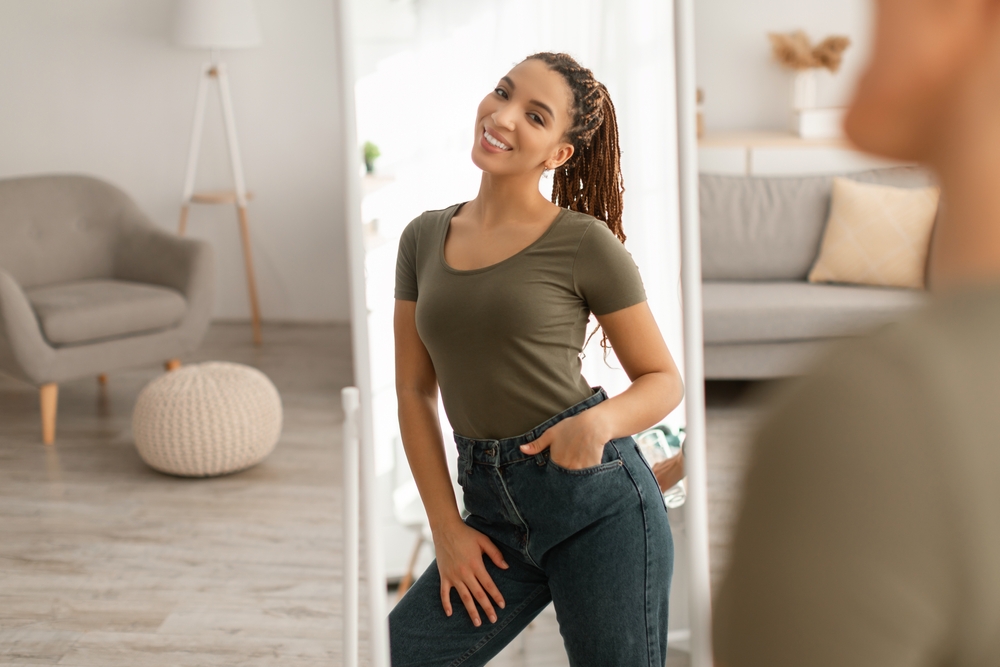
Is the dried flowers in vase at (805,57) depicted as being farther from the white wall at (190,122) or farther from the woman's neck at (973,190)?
the woman's neck at (973,190)

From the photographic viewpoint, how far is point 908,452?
0.29 meters

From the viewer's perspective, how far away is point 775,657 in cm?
31

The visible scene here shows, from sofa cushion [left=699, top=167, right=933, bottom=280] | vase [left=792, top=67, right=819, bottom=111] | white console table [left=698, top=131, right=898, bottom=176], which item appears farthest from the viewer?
vase [left=792, top=67, right=819, bottom=111]

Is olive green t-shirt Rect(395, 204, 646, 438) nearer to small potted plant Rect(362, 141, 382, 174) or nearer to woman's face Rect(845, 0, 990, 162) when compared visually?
small potted plant Rect(362, 141, 382, 174)

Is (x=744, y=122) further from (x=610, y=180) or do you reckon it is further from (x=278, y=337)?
(x=610, y=180)

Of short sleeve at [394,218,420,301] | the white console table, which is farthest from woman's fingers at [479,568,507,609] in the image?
the white console table

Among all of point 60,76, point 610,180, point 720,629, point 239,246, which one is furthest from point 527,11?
point 60,76

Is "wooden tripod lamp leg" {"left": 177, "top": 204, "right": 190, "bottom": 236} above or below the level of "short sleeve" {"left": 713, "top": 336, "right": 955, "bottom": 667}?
below

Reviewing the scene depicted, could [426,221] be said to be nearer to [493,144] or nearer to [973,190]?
[493,144]

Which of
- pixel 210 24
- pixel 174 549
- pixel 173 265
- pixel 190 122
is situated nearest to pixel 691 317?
pixel 174 549

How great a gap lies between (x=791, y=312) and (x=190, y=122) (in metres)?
3.30

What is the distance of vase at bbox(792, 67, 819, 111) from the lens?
4680 millimetres

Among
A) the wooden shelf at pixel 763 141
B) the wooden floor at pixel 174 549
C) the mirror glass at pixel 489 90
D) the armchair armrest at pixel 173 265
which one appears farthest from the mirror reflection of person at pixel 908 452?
the wooden shelf at pixel 763 141

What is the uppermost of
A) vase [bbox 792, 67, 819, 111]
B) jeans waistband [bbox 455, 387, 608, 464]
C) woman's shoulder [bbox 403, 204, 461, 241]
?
vase [bbox 792, 67, 819, 111]
